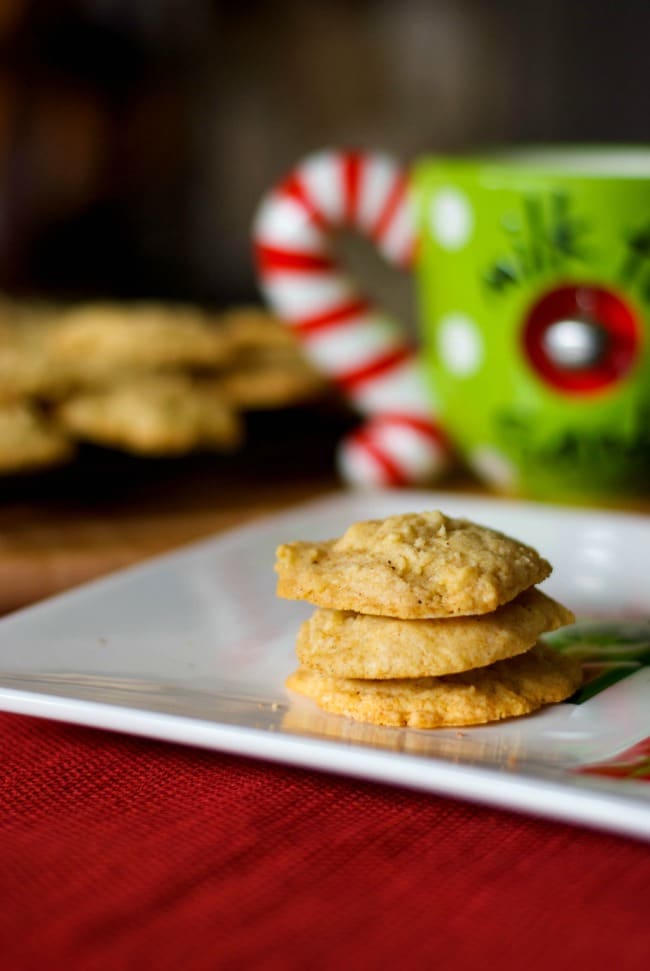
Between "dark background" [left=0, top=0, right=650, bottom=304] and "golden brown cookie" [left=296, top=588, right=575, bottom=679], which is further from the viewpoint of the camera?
"dark background" [left=0, top=0, right=650, bottom=304]

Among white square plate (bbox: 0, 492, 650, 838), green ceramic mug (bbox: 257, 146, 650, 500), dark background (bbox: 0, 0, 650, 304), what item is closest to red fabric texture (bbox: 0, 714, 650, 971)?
white square plate (bbox: 0, 492, 650, 838)

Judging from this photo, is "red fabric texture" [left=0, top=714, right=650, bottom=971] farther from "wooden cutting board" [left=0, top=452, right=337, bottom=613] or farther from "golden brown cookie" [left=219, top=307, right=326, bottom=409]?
"golden brown cookie" [left=219, top=307, right=326, bottom=409]

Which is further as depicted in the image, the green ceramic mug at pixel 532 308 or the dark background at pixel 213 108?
the dark background at pixel 213 108

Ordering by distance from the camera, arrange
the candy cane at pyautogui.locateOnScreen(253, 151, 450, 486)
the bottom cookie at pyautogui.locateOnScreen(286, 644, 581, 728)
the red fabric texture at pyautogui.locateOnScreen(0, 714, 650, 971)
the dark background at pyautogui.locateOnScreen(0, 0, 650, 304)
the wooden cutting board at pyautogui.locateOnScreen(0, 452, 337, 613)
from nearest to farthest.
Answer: the red fabric texture at pyautogui.locateOnScreen(0, 714, 650, 971), the bottom cookie at pyautogui.locateOnScreen(286, 644, 581, 728), the wooden cutting board at pyautogui.locateOnScreen(0, 452, 337, 613), the candy cane at pyautogui.locateOnScreen(253, 151, 450, 486), the dark background at pyautogui.locateOnScreen(0, 0, 650, 304)

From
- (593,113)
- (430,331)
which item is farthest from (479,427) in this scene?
(593,113)

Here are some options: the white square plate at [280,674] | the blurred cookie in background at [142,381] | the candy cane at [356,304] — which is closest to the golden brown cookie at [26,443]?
the blurred cookie in background at [142,381]

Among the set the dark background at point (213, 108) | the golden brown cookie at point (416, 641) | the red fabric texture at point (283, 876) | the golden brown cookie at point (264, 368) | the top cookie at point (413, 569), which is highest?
the dark background at point (213, 108)

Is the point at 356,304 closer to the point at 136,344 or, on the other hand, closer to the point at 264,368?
the point at 264,368

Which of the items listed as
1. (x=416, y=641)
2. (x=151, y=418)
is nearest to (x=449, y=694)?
(x=416, y=641)

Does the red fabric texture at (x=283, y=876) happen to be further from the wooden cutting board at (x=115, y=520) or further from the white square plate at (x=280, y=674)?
the wooden cutting board at (x=115, y=520)
